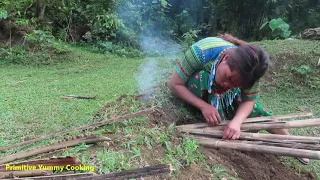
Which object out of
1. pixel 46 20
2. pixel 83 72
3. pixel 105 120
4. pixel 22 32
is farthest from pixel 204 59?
pixel 46 20

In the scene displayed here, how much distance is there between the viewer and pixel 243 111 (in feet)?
8.16

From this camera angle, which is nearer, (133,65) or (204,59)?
(204,59)

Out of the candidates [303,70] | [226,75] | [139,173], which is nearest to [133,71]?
[303,70]

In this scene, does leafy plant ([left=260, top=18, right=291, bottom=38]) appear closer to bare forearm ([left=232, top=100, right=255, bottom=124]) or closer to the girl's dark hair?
bare forearm ([left=232, top=100, right=255, bottom=124])

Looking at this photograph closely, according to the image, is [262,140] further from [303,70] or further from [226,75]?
[303,70]

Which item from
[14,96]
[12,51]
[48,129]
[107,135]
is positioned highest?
[107,135]

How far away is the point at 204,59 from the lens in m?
2.47

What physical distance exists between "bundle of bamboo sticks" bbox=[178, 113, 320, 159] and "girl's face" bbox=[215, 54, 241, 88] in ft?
1.21

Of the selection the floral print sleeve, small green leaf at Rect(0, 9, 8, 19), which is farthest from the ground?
small green leaf at Rect(0, 9, 8, 19)

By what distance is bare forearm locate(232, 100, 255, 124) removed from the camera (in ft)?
7.99

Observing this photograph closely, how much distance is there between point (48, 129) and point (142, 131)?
78cm

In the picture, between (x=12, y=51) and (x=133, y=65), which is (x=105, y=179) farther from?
(x=12, y=51)

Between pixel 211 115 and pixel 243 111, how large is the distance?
9.3 inches

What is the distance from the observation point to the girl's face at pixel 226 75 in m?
2.17
